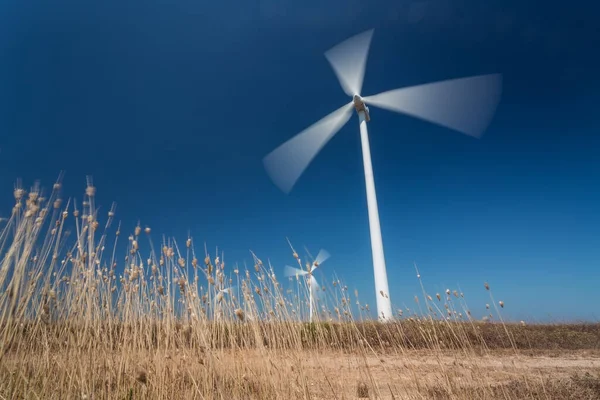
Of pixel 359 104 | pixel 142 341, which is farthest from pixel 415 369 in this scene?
pixel 359 104

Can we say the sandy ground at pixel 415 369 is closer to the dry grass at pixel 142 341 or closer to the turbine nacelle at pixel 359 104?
the dry grass at pixel 142 341

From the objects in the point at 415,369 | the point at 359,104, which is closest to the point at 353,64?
the point at 359,104

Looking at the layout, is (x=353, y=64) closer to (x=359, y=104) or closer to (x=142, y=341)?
(x=359, y=104)

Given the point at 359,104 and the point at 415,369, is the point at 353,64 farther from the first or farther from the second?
the point at 415,369

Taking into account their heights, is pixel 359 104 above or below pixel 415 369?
above

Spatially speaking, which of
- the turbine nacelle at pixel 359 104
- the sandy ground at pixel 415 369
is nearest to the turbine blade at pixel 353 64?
the turbine nacelle at pixel 359 104

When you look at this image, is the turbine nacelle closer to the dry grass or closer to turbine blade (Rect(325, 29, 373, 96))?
turbine blade (Rect(325, 29, 373, 96))

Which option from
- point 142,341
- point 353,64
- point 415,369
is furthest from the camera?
point 353,64

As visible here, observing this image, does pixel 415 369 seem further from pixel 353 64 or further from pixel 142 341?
pixel 353 64

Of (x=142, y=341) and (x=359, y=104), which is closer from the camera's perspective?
(x=142, y=341)

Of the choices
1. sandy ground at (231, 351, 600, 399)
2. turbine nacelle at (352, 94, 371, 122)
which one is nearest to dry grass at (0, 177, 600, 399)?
sandy ground at (231, 351, 600, 399)

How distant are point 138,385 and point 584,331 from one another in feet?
49.9

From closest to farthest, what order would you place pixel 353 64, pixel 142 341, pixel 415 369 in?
pixel 142 341, pixel 415 369, pixel 353 64

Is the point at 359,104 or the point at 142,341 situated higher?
the point at 359,104
